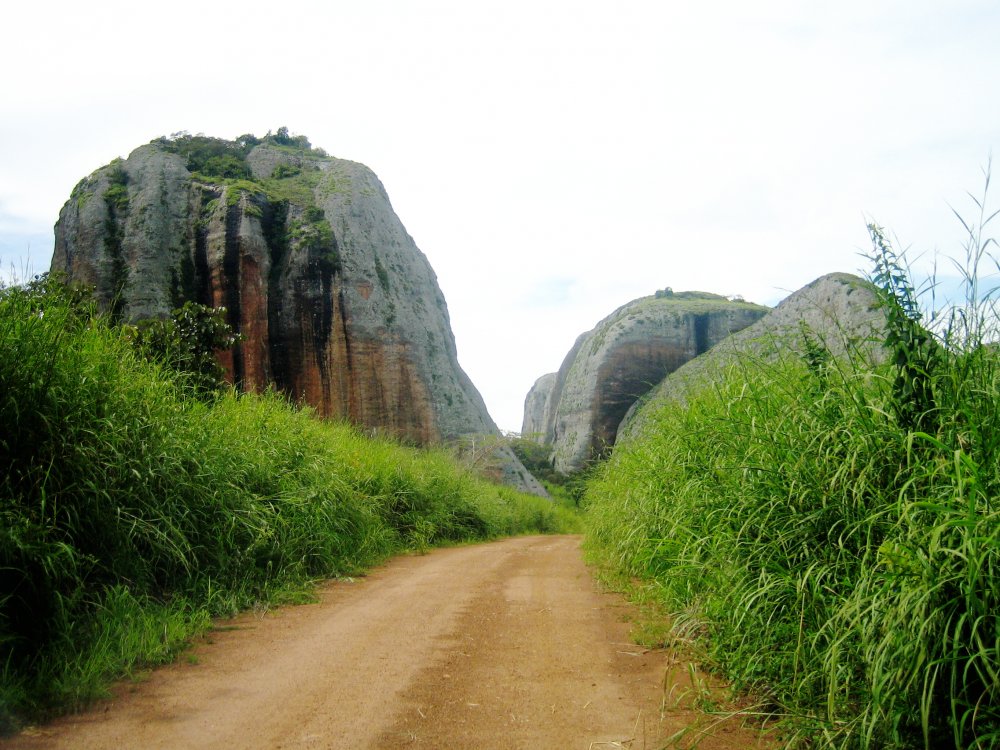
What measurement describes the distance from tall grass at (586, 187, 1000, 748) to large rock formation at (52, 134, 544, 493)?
17728 mm

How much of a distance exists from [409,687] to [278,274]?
786 inches

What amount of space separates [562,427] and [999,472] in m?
30.3

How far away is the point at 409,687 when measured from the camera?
3.92 m

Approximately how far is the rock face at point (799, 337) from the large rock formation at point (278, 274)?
9296mm

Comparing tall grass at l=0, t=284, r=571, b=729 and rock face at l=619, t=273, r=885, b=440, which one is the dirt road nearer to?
tall grass at l=0, t=284, r=571, b=729

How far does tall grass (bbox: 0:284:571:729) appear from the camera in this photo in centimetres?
409

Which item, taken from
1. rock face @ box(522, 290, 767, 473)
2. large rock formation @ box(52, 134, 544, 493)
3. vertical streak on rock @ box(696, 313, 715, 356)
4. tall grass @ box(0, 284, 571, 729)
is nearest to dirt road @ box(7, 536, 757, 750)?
tall grass @ box(0, 284, 571, 729)

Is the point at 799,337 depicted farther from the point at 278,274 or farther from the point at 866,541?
the point at 278,274

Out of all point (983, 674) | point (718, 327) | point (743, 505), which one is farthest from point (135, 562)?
point (718, 327)

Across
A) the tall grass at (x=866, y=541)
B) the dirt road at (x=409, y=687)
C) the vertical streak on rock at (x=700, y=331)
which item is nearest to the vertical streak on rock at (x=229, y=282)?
the dirt road at (x=409, y=687)

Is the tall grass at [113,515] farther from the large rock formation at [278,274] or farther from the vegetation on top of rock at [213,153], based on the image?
the vegetation on top of rock at [213,153]

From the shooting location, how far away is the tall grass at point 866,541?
2.61m

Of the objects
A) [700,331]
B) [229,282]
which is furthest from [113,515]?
[700,331]

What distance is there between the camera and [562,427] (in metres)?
33.1
